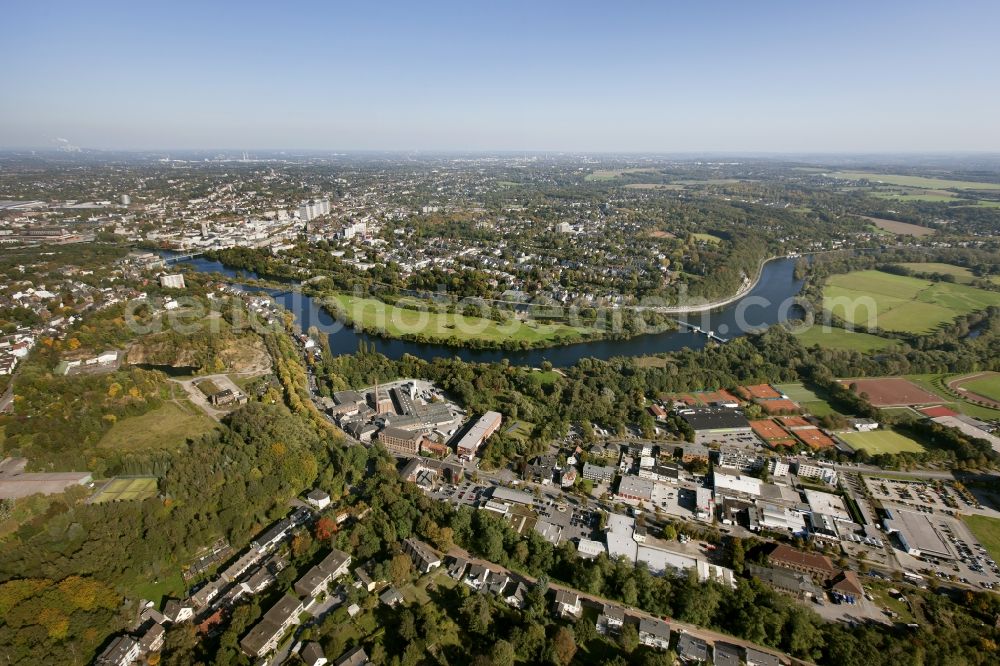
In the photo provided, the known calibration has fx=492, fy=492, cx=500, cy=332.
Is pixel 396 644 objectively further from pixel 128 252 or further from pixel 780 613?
pixel 128 252

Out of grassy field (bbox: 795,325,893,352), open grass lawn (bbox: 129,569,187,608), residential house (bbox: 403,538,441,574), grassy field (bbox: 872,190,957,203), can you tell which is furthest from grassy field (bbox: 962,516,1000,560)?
grassy field (bbox: 872,190,957,203)

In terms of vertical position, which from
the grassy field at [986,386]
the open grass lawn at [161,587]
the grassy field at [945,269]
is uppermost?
the grassy field at [945,269]

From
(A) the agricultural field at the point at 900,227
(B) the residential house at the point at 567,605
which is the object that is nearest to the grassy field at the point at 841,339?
(B) the residential house at the point at 567,605

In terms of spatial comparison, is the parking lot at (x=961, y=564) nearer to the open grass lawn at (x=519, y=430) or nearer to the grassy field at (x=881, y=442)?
the grassy field at (x=881, y=442)

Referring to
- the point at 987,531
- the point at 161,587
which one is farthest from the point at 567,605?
the point at 987,531

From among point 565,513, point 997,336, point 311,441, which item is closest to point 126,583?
point 311,441

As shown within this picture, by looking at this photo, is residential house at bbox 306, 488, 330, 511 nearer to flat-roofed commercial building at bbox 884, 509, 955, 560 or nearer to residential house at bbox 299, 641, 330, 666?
residential house at bbox 299, 641, 330, 666

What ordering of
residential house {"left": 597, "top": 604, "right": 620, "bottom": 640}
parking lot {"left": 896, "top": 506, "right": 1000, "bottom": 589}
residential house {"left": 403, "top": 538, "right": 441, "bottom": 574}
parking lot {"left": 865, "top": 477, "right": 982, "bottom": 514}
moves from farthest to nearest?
parking lot {"left": 865, "top": 477, "right": 982, "bottom": 514} → parking lot {"left": 896, "top": 506, "right": 1000, "bottom": 589} → residential house {"left": 403, "top": 538, "right": 441, "bottom": 574} → residential house {"left": 597, "top": 604, "right": 620, "bottom": 640}
